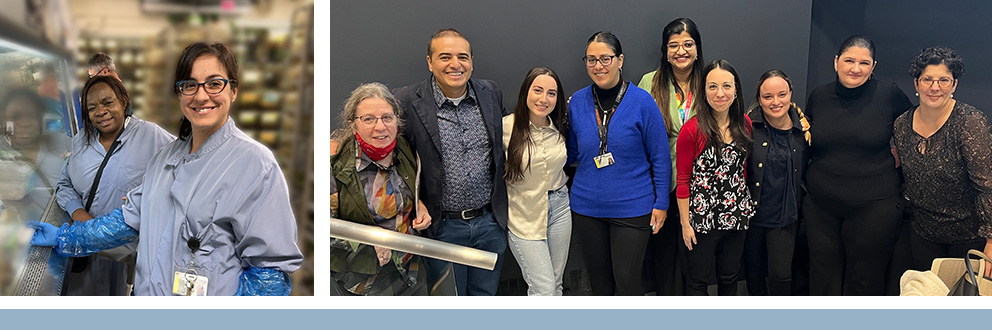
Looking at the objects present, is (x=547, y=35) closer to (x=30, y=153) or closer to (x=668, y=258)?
(x=668, y=258)

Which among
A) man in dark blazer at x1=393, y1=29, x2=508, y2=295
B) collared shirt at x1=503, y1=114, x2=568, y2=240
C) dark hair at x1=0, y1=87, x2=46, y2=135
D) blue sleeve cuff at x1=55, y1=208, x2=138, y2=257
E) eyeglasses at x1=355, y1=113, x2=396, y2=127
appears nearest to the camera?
blue sleeve cuff at x1=55, y1=208, x2=138, y2=257

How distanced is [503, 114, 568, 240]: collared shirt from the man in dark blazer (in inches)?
2.3

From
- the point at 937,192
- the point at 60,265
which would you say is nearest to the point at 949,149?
the point at 937,192

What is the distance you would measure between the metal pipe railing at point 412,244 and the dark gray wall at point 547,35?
63cm

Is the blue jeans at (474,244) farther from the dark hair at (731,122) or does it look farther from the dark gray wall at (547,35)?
the dark hair at (731,122)

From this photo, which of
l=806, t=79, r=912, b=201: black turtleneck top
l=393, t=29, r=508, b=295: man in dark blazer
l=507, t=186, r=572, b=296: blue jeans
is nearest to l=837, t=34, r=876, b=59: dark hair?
l=806, t=79, r=912, b=201: black turtleneck top

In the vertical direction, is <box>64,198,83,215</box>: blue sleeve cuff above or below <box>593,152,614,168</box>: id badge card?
below

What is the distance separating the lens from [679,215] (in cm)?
338

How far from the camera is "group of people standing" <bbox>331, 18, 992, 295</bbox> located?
312cm

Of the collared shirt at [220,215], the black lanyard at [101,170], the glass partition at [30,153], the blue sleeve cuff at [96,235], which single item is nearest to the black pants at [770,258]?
the collared shirt at [220,215]

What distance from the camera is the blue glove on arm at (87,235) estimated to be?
97.4 inches

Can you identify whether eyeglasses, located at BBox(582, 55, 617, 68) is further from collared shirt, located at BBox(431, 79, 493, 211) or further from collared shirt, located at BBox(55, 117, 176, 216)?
Answer: collared shirt, located at BBox(55, 117, 176, 216)

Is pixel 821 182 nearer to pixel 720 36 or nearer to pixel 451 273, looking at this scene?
pixel 720 36

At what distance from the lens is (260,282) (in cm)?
233
